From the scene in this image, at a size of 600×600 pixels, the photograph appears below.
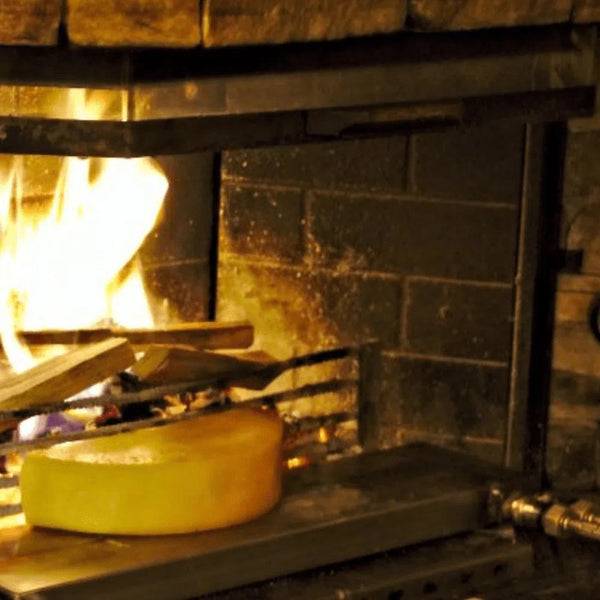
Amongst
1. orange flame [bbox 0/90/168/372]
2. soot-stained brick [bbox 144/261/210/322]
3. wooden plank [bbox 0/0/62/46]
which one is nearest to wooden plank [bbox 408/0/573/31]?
wooden plank [bbox 0/0/62/46]

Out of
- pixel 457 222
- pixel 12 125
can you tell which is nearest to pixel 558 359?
pixel 457 222

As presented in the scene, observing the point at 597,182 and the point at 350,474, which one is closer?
the point at 350,474

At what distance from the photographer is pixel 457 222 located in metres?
2.19

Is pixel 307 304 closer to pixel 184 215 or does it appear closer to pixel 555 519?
pixel 184 215

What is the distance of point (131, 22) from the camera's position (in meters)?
1.47

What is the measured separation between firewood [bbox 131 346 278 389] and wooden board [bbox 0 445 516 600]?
12 centimetres

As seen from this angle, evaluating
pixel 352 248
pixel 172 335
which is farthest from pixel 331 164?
pixel 172 335

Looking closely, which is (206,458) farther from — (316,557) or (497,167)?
(497,167)

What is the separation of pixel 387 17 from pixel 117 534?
580 millimetres

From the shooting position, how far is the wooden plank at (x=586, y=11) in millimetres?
1897

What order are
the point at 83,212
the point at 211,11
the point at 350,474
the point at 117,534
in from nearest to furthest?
the point at 211,11
the point at 117,534
the point at 350,474
the point at 83,212

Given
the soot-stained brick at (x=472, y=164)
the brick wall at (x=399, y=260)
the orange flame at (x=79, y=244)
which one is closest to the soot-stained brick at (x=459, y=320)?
the brick wall at (x=399, y=260)

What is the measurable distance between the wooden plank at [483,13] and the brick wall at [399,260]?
0.29 metres

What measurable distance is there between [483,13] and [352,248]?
0.52m
